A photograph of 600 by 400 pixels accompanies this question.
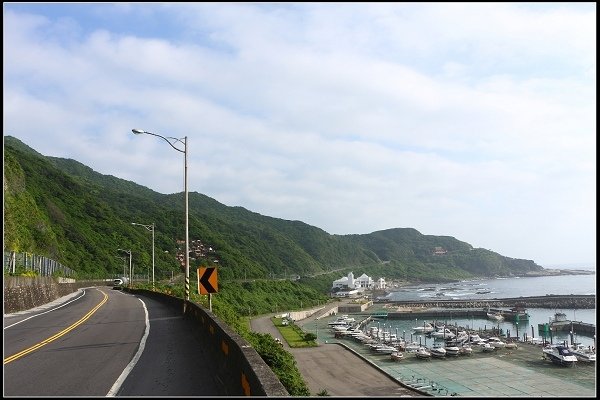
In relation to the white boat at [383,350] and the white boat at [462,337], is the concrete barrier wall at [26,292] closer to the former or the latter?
the white boat at [383,350]

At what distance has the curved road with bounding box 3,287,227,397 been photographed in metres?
9.22

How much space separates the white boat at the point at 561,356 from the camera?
198 feet

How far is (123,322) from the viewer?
21219 mm

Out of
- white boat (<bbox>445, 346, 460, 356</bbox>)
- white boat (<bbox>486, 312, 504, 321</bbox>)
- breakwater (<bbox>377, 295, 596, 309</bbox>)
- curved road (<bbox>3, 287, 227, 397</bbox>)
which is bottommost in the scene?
breakwater (<bbox>377, 295, 596, 309</bbox>)

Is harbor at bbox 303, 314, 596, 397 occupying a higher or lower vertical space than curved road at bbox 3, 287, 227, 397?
lower

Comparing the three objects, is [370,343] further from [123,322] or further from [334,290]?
[334,290]

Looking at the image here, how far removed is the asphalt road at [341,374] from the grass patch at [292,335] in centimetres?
130

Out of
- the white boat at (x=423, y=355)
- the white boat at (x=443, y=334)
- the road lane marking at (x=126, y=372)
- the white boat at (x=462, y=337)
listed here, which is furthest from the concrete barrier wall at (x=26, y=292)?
the white boat at (x=443, y=334)

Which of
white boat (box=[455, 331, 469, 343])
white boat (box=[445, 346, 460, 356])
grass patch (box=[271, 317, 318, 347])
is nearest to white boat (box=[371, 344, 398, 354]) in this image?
white boat (box=[445, 346, 460, 356])

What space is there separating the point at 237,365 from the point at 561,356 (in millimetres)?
63122

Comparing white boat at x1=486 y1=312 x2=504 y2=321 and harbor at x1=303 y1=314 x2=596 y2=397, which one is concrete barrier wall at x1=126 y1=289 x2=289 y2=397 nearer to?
harbor at x1=303 y1=314 x2=596 y2=397

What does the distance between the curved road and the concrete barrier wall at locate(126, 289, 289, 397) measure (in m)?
0.28

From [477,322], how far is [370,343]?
52805mm

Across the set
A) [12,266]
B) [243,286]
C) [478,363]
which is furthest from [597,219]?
[243,286]
